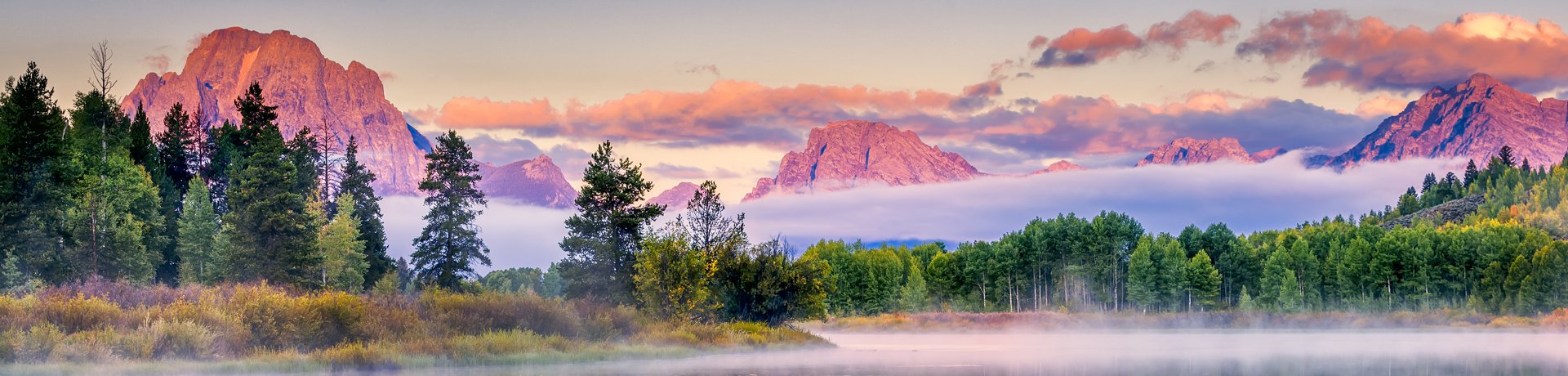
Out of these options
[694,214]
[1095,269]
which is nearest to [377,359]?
[694,214]

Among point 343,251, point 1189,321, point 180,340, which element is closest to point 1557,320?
point 1189,321

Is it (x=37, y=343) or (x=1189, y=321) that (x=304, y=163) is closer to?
(x=37, y=343)

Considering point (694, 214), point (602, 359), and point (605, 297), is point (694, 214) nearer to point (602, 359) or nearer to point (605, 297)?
point (605, 297)

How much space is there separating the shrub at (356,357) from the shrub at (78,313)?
6004mm

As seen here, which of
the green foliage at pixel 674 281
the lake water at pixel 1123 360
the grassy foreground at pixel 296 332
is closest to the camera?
the grassy foreground at pixel 296 332

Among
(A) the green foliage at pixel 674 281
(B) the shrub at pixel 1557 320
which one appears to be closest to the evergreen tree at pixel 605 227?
(A) the green foliage at pixel 674 281

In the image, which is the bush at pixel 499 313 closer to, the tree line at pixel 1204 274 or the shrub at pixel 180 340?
the shrub at pixel 180 340

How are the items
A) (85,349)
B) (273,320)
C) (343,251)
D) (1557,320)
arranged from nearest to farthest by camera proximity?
1. (85,349)
2. (273,320)
3. (343,251)
4. (1557,320)

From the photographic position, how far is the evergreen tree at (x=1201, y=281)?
427 ft

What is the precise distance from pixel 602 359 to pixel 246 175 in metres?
35.5

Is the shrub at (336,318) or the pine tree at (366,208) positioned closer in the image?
the shrub at (336,318)

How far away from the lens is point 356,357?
38031 millimetres

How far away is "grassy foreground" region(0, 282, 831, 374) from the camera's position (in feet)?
111

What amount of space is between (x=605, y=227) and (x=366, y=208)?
3537 centimetres
